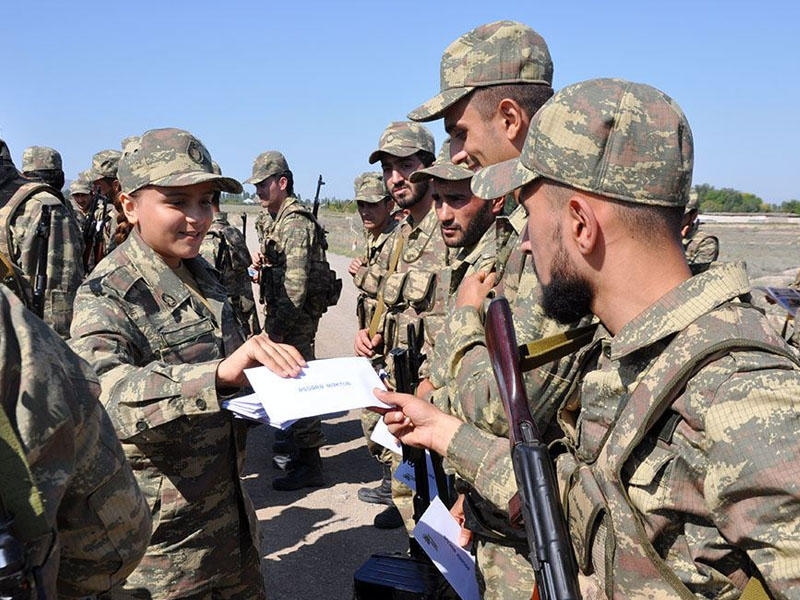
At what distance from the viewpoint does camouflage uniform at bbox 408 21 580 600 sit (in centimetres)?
216

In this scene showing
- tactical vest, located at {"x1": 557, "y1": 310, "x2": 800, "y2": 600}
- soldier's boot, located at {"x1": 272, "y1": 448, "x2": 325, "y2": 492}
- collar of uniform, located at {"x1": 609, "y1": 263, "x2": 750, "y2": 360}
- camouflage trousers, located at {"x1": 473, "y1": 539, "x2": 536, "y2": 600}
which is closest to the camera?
tactical vest, located at {"x1": 557, "y1": 310, "x2": 800, "y2": 600}

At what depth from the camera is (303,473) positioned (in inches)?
243

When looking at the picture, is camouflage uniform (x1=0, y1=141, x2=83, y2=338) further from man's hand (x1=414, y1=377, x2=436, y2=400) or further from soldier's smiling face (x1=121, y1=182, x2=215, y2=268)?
man's hand (x1=414, y1=377, x2=436, y2=400)

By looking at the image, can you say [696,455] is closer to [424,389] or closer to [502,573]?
[502,573]

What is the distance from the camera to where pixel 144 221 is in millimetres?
2809

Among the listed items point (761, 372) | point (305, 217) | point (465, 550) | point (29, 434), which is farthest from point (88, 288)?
point (305, 217)

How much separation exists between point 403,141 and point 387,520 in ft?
9.47

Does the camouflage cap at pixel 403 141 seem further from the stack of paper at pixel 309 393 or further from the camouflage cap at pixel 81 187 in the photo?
the camouflage cap at pixel 81 187

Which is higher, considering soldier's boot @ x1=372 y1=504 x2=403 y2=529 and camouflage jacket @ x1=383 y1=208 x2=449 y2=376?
camouflage jacket @ x1=383 y1=208 x2=449 y2=376

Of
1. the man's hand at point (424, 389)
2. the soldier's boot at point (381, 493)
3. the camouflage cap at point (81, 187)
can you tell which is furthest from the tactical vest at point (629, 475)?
the camouflage cap at point (81, 187)

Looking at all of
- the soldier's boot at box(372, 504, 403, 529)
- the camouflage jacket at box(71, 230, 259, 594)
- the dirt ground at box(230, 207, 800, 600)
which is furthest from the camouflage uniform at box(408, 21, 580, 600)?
the soldier's boot at box(372, 504, 403, 529)

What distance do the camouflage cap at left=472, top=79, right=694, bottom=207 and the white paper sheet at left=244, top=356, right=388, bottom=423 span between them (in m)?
0.97

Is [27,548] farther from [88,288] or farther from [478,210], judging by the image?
[478,210]

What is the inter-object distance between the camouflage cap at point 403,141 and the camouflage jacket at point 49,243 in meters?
2.32
